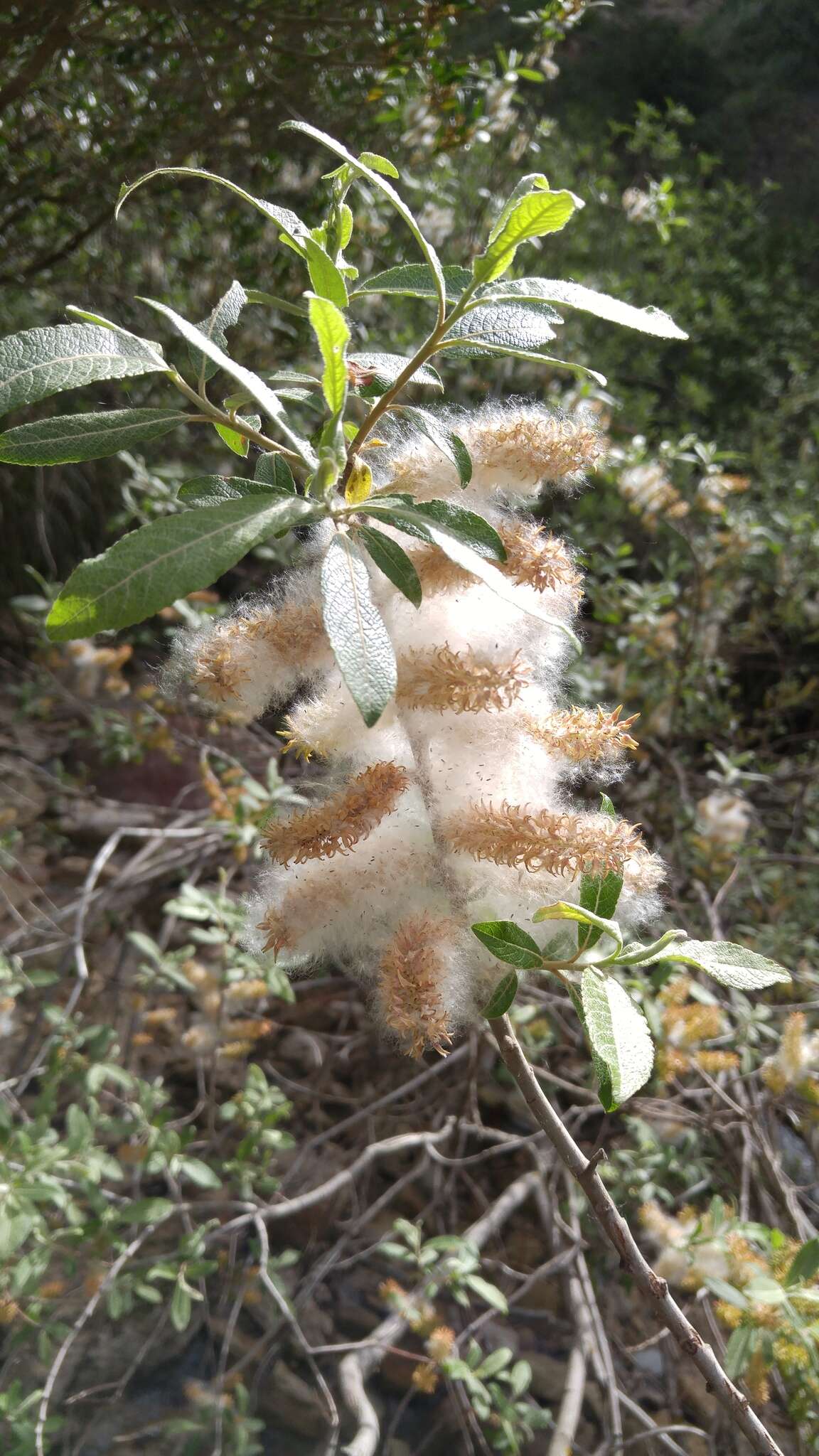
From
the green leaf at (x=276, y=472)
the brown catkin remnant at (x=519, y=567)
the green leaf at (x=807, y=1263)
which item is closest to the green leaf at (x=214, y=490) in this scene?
the green leaf at (x=276, y=472)

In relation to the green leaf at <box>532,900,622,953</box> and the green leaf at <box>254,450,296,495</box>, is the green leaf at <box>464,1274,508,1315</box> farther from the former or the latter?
the green leaf at <box>254,450,296,495</box>

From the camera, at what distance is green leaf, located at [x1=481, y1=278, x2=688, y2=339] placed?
453 mm

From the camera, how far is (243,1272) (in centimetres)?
167

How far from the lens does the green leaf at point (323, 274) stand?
458 mm

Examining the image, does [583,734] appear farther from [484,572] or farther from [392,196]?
[392,196]

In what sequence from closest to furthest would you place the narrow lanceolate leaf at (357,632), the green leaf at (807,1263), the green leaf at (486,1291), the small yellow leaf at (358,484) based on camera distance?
the narrow lanceolate leaf at (357,632), the small yellow leaf at (358,484), the green leaf at (807,1263), the green leaf at (486,1291)

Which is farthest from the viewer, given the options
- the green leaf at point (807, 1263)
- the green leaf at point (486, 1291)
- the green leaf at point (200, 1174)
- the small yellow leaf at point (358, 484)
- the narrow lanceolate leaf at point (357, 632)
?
the green leaf at point (200, 1174)

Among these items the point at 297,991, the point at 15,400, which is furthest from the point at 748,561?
the point at 15,400

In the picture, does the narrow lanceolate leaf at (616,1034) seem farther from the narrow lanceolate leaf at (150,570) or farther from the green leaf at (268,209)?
the green leaf at (268,209)

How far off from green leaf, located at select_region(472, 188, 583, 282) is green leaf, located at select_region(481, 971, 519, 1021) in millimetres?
398

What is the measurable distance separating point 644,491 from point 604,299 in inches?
57.1

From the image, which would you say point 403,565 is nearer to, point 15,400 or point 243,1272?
point 15,400

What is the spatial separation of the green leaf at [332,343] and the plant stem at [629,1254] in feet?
1.28

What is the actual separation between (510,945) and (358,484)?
280 millimetres
